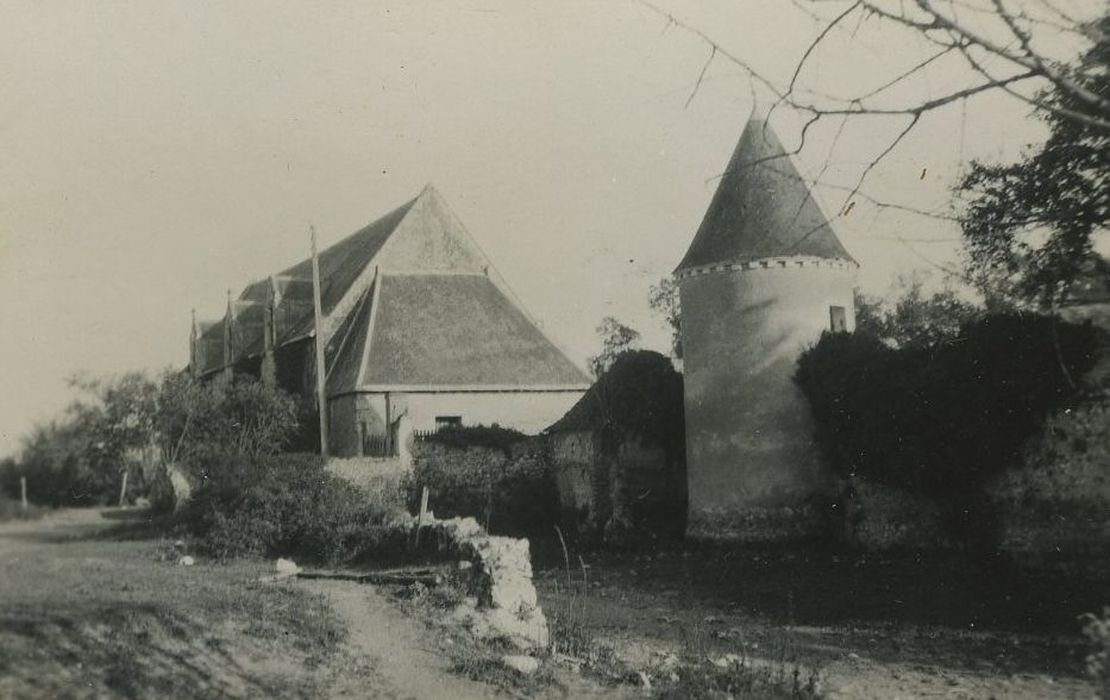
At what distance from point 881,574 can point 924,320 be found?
22949 mm

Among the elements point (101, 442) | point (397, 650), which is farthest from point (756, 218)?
point (101, 442)

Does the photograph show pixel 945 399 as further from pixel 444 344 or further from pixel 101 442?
pixel 444 344

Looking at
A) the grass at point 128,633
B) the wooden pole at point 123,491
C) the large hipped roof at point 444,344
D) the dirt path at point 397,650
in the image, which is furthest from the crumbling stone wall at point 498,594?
the large hipped roof at point 444,344

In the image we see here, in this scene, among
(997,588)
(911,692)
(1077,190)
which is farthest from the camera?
(997,588)

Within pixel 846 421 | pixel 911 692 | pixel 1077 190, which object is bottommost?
pixel 911 692

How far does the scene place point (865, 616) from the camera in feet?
45.0

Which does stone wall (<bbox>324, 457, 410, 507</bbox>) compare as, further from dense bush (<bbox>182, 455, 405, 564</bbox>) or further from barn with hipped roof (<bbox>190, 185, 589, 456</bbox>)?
dense bush (<bbox>182, 455, 405, 564</bbox>)

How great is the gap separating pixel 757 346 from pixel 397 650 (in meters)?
13.9

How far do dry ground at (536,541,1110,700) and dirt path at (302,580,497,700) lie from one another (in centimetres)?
226

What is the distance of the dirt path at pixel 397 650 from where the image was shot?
7.87 metres

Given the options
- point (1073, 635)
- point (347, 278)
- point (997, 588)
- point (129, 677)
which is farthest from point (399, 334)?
point (129, 677)

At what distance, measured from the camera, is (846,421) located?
19.5 m

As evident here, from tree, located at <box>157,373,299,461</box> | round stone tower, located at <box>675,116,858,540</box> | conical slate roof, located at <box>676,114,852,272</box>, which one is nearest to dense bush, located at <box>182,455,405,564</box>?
tree, located at <box>157,373,299,461</box>

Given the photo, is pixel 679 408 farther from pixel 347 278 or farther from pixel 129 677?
pixel 129 677
